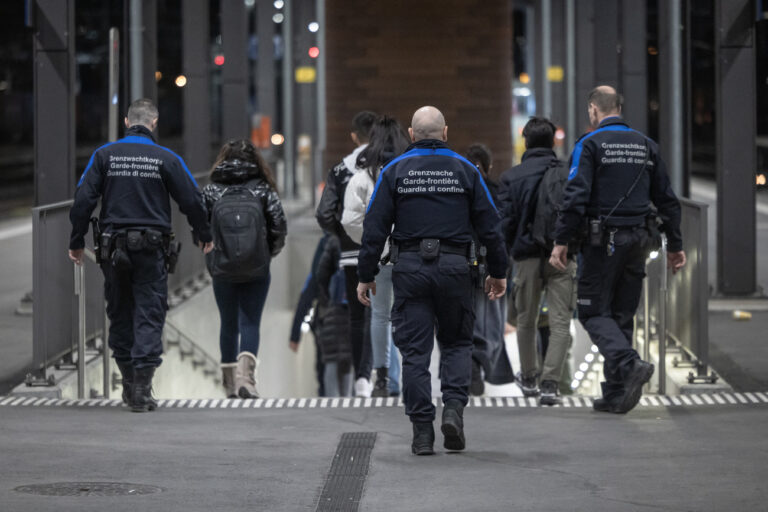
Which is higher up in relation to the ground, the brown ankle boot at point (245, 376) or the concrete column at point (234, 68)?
the concrete column at point (234, 68)

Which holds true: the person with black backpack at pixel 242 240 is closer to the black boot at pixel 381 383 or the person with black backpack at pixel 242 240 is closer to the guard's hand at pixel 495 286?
the black boot at pixel 381 383

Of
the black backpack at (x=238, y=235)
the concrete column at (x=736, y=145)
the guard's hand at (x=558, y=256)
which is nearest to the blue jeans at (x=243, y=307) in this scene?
the black backpack at (x=238, y=235)

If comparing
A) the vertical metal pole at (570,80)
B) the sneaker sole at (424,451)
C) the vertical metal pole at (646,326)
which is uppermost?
the vertical metal pole at (570,80)

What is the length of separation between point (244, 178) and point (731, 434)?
3711mm

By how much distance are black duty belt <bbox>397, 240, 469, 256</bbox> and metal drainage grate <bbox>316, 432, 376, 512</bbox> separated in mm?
1055

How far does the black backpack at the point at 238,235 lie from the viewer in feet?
30.8

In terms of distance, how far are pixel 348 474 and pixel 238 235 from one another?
3037mm

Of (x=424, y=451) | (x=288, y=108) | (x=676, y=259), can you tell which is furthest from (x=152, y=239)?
(x=288, y=108)

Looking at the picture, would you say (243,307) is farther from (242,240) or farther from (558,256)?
(558,256)

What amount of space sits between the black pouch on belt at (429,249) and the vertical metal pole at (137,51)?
10394mm

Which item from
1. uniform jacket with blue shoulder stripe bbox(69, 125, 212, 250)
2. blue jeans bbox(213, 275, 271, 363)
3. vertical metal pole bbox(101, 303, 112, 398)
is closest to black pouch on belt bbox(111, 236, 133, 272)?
uniform jacket with blue shoulder stripe bbox(69, 125, 212, 250)

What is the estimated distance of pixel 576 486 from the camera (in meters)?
6.30

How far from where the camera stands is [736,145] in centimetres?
1316

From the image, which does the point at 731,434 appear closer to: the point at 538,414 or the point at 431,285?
the point at 538,414
